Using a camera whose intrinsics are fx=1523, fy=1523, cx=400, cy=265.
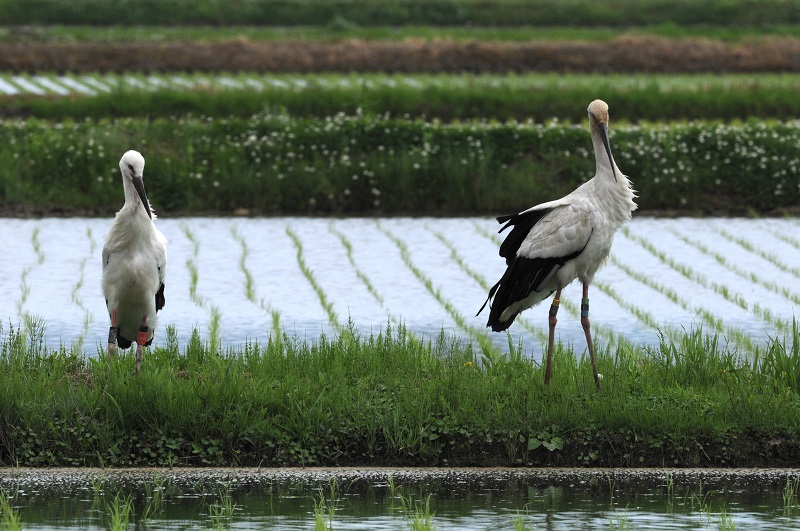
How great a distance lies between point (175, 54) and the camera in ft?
97.2

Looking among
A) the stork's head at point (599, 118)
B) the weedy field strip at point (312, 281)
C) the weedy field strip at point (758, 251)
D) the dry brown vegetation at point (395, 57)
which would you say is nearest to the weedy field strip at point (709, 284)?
the weedy field strip at point (758, 251)

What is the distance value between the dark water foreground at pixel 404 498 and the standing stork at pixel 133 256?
159cm

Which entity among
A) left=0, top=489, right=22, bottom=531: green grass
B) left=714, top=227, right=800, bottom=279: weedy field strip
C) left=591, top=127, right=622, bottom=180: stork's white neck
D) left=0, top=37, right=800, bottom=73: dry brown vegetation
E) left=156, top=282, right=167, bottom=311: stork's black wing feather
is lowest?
left=0, top=489, right=22, bottom=531: green grass

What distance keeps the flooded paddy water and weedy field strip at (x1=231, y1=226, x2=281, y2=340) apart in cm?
2

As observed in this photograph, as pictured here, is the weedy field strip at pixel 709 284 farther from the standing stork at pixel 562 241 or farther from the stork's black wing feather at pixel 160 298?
the stork's black wing feather at pixel 160 298

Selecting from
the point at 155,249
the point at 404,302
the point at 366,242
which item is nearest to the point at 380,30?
the point at 366,242

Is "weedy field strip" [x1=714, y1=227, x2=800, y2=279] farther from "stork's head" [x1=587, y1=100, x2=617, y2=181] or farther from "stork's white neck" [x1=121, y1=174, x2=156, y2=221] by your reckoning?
"stork's white neck" [x1=121, y1=174, x2=156, y2=221]

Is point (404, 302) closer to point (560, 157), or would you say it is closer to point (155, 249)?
point (155, 249)

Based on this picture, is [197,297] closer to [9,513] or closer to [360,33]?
[9,513]

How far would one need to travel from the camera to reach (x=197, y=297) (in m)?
11.9

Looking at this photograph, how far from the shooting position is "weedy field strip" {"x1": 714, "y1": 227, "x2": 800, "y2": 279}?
13.5 metres

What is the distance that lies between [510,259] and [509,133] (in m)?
Answer: 9.20

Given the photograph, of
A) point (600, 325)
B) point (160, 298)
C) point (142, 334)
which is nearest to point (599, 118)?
point (600, 325)

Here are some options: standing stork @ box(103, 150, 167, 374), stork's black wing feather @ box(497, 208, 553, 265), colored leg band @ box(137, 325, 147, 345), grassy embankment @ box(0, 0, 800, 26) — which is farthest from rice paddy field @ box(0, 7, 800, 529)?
grassy embankment @ box(0, 0, 800, 26)
